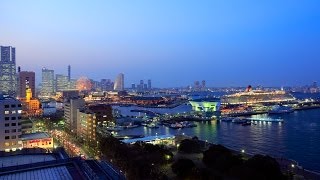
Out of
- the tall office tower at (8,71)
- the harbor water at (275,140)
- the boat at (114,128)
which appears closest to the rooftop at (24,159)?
the harbor water at (275,140)

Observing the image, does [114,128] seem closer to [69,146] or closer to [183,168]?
[69,146]

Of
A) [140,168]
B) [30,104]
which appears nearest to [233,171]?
[140,168]

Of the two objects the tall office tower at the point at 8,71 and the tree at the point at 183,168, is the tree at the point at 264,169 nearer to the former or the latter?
the tree at the point at 183,168

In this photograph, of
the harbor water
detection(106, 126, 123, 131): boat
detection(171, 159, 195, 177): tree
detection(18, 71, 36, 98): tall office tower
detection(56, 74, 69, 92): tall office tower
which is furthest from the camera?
detection(56, 74, 69, 92): tall office tower

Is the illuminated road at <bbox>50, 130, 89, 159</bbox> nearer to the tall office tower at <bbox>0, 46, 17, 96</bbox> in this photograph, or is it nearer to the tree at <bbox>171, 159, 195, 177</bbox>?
the tree at <bbox>171, 159, 195, 177</bbox>

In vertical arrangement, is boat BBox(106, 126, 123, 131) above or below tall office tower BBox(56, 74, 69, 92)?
below

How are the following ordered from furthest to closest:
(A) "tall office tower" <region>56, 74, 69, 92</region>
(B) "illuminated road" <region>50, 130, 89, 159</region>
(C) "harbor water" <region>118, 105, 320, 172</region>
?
(A) "tall office tower" <region>56, 74, 69, 92</region>, (C) "harbor water" <region>118, 105, 320, 172</region>, (B) "illuminated road" <region>50, 130, 89, 159</region>

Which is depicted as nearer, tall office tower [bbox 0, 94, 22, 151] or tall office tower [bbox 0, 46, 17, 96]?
tall office tower [bbox 0, 94, 22, 151]

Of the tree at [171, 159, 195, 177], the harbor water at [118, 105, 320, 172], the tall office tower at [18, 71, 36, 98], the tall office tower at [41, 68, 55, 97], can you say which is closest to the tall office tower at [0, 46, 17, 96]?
the tall office tower at [18, 71, 36, 98]
